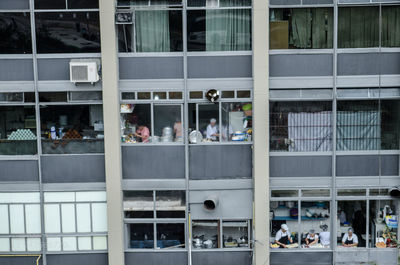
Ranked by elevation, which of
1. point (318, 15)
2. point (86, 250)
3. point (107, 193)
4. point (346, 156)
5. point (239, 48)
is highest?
point (318, 15)

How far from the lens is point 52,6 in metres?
12.4

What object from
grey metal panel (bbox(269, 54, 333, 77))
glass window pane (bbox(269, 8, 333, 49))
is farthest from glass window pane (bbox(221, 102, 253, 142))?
glass window pane (bbox(269, 8, 333, 49))

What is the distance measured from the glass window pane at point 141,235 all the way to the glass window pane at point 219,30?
5210 millimetres

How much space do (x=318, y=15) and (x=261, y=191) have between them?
5.07 m

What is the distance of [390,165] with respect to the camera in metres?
12.4

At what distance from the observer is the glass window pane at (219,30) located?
12.4 meters

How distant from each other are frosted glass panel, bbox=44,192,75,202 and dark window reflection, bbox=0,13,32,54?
406cm

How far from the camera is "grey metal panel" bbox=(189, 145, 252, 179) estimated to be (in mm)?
12555

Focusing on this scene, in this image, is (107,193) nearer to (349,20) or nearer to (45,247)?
(45,247)

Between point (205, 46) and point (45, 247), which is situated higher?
point (205, 46)

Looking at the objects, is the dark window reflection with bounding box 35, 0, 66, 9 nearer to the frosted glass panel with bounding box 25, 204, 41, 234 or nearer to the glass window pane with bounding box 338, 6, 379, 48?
the frosted glass panel with bounding box 25, 204, 41, 234

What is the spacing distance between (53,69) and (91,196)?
3.71m

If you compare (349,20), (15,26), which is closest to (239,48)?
(349,20)

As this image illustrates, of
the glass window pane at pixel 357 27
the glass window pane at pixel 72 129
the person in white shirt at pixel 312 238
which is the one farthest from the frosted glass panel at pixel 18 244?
the glass window pane at pixel 357 27
